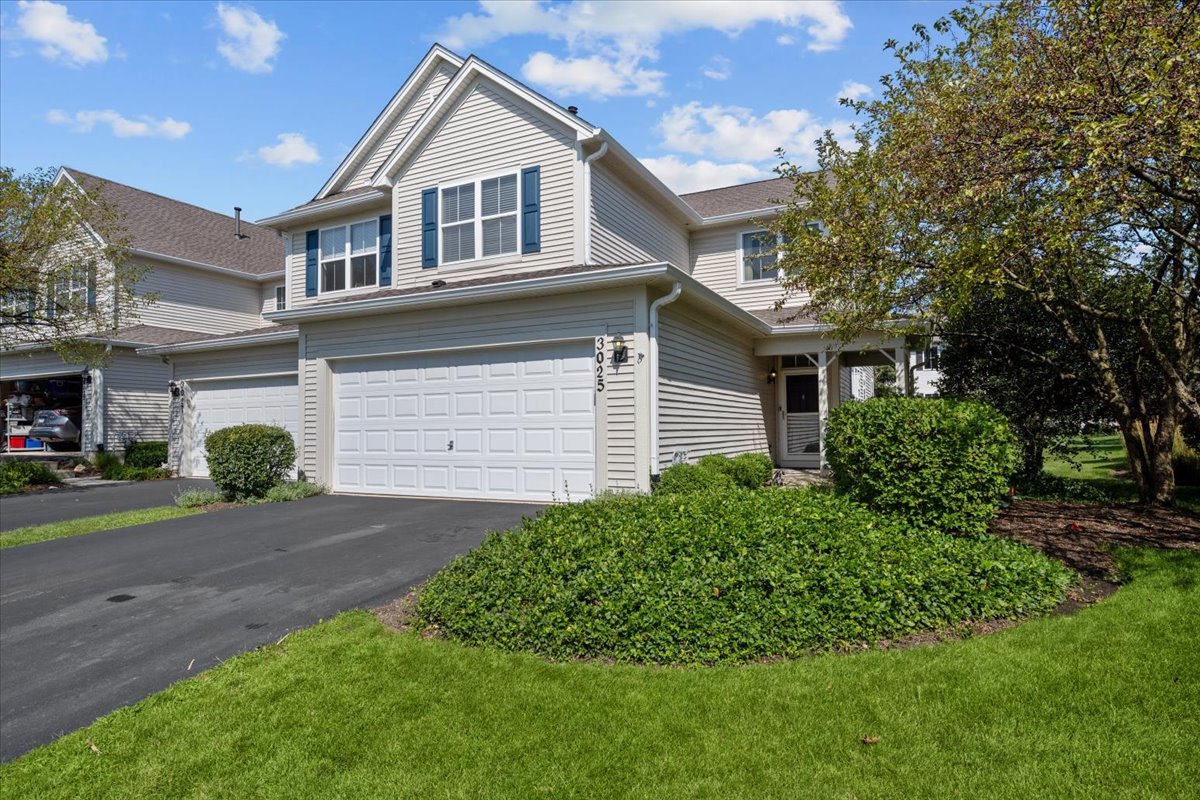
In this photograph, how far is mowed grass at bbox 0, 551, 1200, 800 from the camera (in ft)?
9.41

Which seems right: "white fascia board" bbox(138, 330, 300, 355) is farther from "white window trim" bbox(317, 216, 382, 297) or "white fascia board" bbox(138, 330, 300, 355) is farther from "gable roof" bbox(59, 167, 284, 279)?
"gable roof" bbox(59, 167, 284, 279)

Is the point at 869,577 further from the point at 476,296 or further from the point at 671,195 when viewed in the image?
the point at 671,195

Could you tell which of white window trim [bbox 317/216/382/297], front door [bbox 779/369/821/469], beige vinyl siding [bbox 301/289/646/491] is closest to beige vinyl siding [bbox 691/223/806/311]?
front door [bbox 779/369/821/469]

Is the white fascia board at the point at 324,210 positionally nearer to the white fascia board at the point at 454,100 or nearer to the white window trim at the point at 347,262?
the white window trim at the point at 347,262

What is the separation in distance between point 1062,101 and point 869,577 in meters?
4.08

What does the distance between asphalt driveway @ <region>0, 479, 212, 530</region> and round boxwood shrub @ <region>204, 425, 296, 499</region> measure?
1.55m

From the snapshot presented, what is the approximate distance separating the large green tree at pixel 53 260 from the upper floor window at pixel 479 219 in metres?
8.53

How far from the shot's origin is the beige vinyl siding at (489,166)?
37.3 feet

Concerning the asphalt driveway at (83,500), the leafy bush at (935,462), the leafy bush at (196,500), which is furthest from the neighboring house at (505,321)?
the leafy bush at (935,462)

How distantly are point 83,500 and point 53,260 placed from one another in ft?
19.4

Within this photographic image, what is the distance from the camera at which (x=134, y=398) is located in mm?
18734

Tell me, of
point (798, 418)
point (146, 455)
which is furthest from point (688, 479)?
point (146, 455)

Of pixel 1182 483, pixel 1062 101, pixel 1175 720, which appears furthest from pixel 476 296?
pixel 1182 483

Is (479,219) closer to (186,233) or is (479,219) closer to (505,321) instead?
(505,321)
